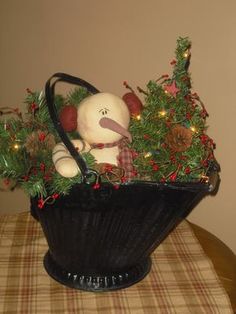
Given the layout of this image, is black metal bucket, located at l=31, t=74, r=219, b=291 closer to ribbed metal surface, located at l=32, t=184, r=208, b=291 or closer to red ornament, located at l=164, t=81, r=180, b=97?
ribbed metal surface, located at l=32, t=184, r=208, b=291

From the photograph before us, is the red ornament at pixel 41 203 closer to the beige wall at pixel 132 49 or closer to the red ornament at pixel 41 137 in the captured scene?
the red ornament at pixel 41 137

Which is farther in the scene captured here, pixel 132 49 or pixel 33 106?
pixel 132 49

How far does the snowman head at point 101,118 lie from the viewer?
658 millimetres

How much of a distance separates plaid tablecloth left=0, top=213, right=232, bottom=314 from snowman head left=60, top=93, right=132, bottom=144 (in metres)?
0.24

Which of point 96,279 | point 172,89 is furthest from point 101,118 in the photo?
point 96,279

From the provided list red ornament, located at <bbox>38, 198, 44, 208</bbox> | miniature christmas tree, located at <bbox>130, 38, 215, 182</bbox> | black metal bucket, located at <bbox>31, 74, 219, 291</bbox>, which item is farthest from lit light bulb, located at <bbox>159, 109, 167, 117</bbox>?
red ornament, located at <bbox>38, 198, 44, 208</bbox>

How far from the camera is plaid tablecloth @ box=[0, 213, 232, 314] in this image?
2.22ft

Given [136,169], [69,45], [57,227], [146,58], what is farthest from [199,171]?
[69,45]

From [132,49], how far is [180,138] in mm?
352

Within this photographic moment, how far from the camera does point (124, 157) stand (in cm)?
68

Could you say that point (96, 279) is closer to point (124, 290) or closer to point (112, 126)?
point (124, 290)

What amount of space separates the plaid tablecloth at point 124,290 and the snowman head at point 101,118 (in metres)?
0.24

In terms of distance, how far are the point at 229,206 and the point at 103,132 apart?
404 millimetres

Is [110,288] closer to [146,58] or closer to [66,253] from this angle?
[66,253]
